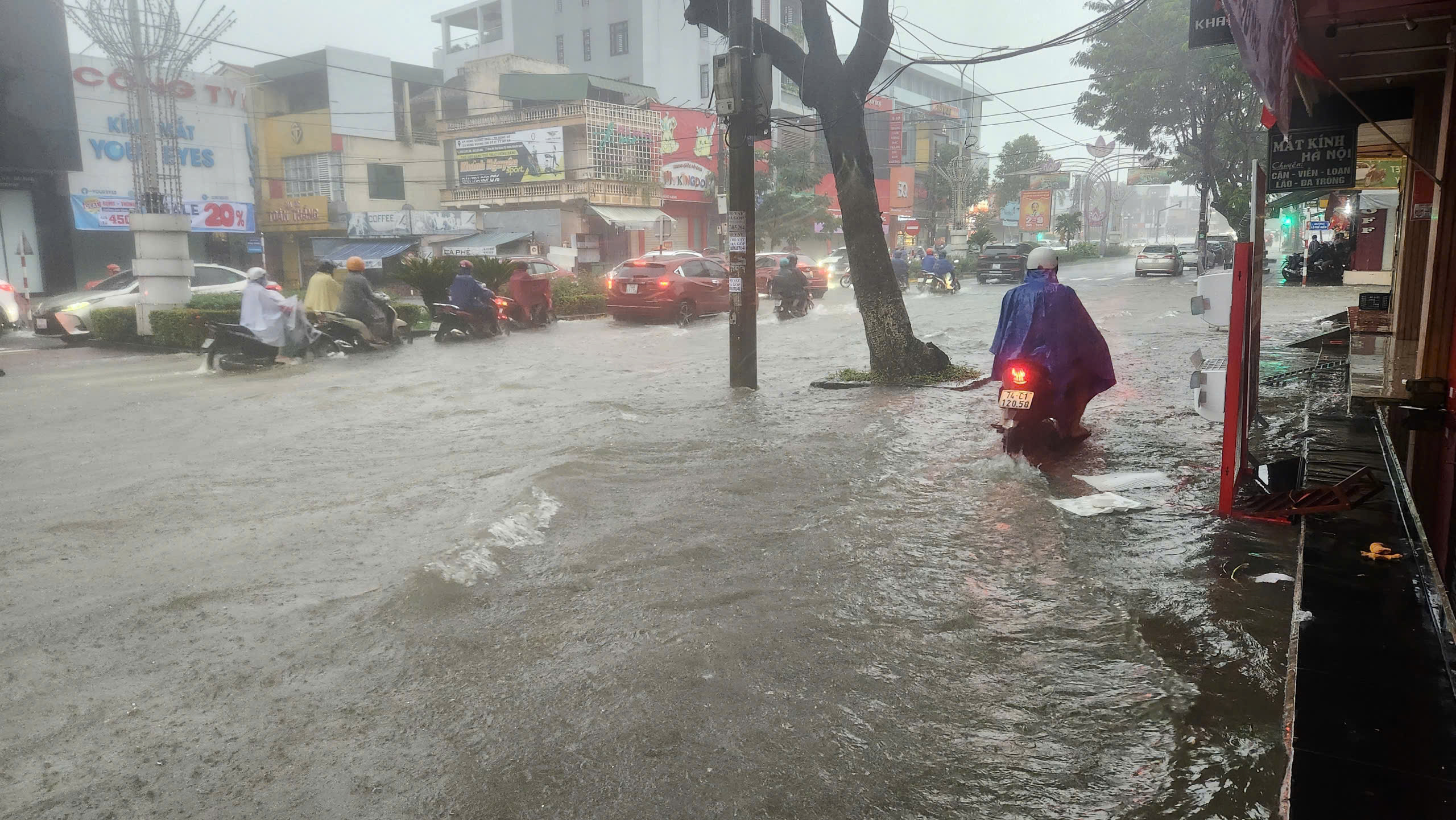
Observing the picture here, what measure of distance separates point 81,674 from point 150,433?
5744mm

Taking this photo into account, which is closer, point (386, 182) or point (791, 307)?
point (791, 307)

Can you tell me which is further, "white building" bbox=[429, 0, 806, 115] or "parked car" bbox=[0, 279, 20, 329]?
"white building" bbox=[429, 0, 806, 115]

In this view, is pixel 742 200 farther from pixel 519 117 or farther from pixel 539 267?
pixel 519 117

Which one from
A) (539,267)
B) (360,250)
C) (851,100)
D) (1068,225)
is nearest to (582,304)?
(539,267)

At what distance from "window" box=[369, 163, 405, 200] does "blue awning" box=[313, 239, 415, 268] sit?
2.72 meters

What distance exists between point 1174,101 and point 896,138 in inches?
811

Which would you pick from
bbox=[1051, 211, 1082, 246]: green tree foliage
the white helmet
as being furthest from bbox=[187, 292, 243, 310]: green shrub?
bbox=[1051, 211, 1082, 246]: green tree foliage

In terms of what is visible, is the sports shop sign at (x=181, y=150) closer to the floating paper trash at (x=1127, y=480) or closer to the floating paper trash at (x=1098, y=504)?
the floating paper trash at (x=1127, y=480)

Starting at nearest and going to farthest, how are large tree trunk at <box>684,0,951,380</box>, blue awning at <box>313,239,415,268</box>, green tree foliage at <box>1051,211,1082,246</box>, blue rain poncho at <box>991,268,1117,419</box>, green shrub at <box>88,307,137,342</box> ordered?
blue rain poncho at <box>991,268,1117,419</box>, large tree trunk at <box>684,0,951,380</box>, green shrub at <box>88,307,137,342</box>, blue awning at <box>313,239,415,268</box>, green tree foliage at <box>1051,211,1082,246</box>

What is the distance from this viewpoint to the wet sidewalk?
2.41 metres

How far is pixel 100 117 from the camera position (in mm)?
27562

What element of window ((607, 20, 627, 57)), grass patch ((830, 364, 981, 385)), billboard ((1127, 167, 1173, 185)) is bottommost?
grass patch ((830, 364, 981, 385))

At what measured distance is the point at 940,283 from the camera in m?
31.4

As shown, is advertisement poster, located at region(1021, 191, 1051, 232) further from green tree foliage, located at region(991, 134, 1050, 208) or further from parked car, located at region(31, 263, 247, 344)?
parked car, located at region(31, 263, 247, 344)
